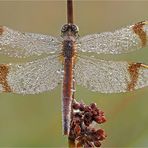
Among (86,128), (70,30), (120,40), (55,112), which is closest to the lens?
(86,128)

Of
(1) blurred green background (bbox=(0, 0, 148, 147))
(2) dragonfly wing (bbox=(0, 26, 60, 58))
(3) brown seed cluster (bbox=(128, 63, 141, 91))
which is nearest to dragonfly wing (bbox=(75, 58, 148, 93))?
(3) brown seed cluster (bbox=(128, 63, 141, 91))

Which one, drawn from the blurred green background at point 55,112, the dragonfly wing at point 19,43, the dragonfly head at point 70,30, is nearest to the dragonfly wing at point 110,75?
the dragonfly head at point 70,30

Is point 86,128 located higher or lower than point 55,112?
lower

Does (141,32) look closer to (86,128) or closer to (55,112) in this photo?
(86,128)

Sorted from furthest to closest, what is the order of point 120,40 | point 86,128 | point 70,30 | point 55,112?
1. point 55,112
2. point 120,40
3. point 70,30
4. point 86,128

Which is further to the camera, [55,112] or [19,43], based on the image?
[55,112]

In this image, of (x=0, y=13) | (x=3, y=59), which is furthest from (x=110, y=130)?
(x=0, y=13)

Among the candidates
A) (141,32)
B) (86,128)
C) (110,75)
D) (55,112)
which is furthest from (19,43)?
(55,112)

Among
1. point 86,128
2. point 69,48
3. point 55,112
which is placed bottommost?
point 86,128
